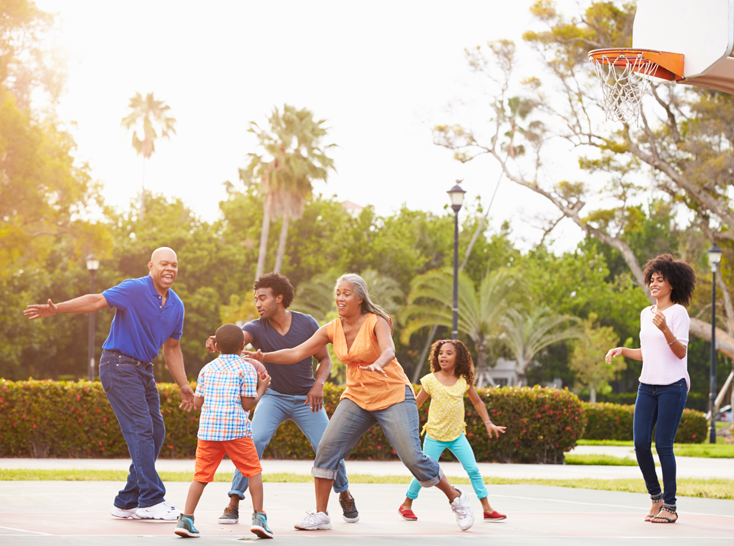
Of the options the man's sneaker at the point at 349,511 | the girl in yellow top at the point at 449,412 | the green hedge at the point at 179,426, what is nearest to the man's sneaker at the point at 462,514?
the girl in yellow top at the point at 449,412

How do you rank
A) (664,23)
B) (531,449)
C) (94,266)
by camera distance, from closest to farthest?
1. (664,23)
2. (531,449)
3. (94,266)

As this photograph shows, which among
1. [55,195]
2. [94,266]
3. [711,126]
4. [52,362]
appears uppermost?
[711,126]

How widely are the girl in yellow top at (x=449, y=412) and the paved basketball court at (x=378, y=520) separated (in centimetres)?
33

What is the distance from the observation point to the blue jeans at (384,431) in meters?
6.31

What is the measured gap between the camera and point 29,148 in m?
25.6

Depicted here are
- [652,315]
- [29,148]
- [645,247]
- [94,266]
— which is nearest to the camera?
[652,315]

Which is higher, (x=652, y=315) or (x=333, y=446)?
(x=652, y=315)

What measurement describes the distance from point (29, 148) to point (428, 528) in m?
22.4

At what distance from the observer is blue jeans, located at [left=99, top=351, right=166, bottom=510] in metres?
6.49

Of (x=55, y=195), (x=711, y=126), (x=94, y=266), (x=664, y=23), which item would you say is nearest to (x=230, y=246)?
(x=94, y=266)

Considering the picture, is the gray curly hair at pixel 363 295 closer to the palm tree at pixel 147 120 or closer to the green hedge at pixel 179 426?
the green hedge at pixel 179 426

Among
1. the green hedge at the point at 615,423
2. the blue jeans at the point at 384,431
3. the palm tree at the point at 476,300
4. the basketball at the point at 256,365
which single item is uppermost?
the palm tree at the point at 476,300

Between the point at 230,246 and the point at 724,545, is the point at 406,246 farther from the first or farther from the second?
the point at 724,545

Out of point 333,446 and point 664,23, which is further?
point 664,23
